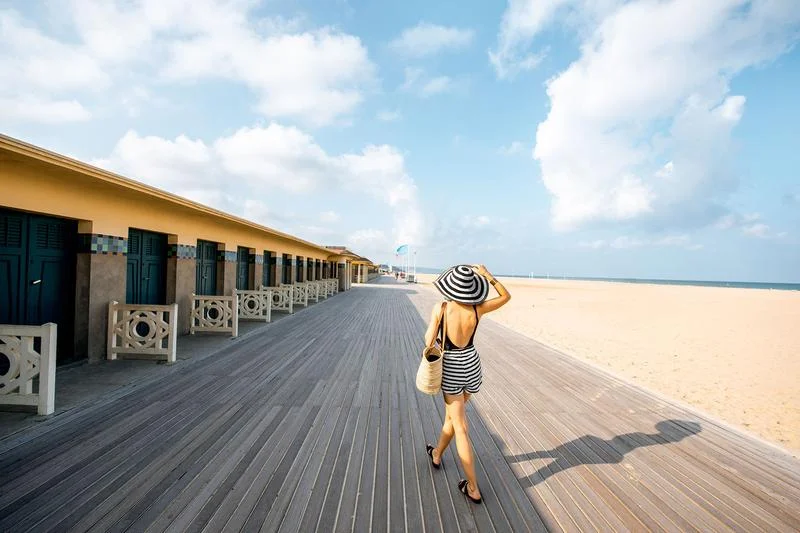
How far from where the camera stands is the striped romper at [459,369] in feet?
8.48

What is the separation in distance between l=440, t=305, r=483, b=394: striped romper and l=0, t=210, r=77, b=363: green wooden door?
644 cm

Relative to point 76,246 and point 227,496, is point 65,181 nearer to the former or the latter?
point 76,246

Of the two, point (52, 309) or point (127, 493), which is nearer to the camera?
point (127, 493)

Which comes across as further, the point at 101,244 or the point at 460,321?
the point at 101,244

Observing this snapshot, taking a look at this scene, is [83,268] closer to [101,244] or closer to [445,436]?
[101,244]

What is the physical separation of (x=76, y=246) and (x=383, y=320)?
25.6 feet

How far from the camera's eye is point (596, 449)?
3396 mm

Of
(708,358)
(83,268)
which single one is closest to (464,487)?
(83,268)

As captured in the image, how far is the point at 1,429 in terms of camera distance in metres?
3.28

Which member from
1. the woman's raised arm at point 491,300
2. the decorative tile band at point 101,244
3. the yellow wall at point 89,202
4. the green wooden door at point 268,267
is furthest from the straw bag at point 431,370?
the green wooden door at point 268,267

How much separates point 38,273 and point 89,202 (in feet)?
4.38

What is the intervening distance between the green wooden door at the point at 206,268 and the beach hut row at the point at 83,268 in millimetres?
571

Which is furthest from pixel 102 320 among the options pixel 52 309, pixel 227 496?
pixel 227 496

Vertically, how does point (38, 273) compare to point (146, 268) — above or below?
below
